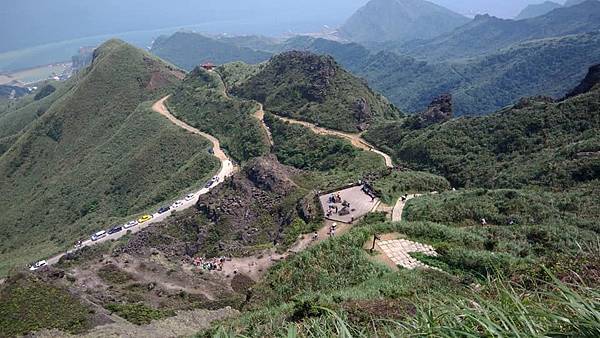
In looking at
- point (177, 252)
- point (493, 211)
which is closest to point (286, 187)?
point (177, 252)

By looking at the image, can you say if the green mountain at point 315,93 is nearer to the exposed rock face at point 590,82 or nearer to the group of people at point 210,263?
the exposed rock face at point 590,82

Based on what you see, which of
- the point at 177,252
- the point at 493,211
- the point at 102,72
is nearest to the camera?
the point at 493,211

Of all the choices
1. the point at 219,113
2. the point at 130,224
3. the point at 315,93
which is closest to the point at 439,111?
the point at 315,93

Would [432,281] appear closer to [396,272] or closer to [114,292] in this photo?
[396,272]

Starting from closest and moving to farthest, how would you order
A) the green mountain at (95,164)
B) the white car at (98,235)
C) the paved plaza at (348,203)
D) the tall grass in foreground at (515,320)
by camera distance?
the tall grass in foreground at (515,320) → the paved plaza at (348,203) → the white car at (98,235) → the green mountain at (95,164)

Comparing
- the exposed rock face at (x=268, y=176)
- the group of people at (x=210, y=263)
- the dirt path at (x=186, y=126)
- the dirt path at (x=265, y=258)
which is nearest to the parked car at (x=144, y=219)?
the exposed rock face at (x=268, y=176)
